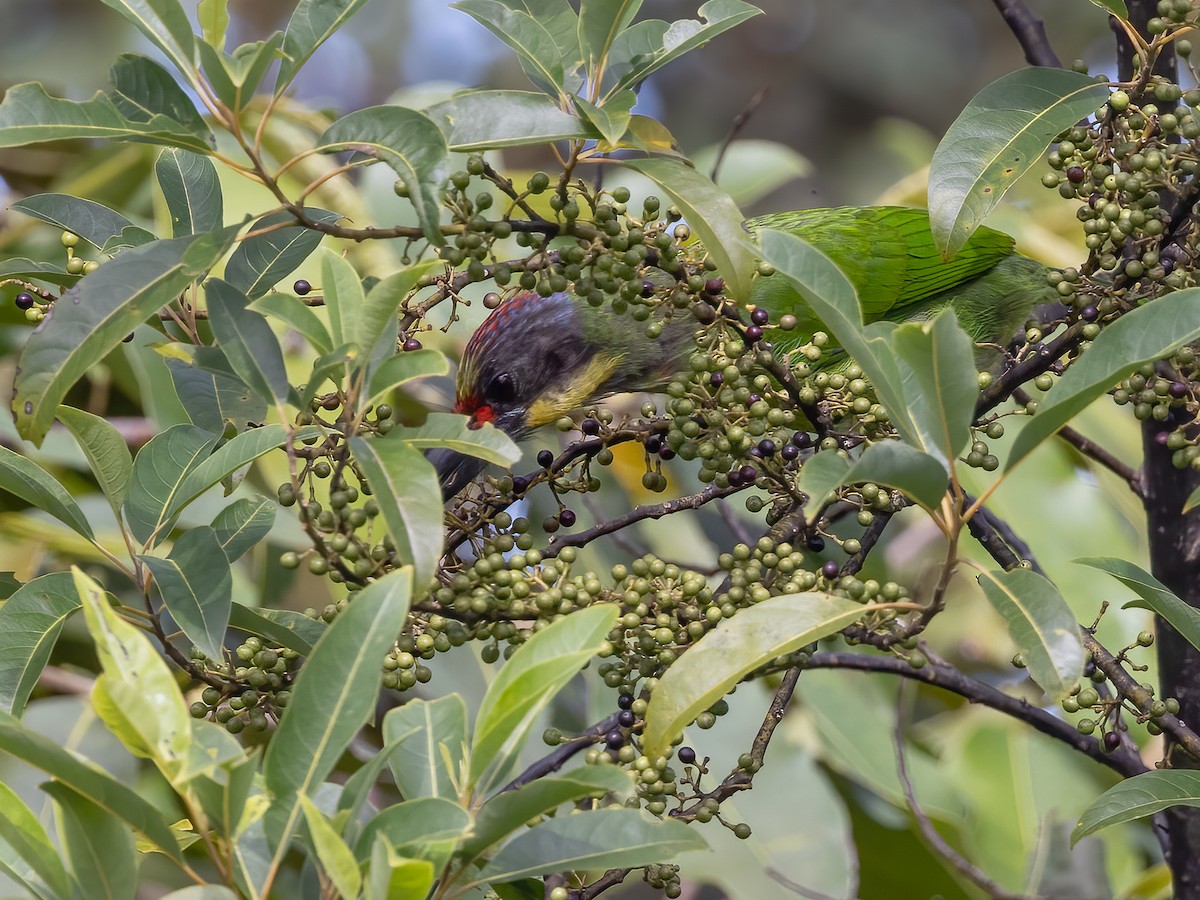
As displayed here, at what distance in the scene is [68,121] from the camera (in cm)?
116

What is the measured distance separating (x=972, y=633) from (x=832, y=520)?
208 centimetres

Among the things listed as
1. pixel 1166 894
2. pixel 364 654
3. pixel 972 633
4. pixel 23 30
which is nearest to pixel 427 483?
pixel 364 654

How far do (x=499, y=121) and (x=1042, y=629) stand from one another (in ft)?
2.35

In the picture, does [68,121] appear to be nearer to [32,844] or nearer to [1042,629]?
[32,844]

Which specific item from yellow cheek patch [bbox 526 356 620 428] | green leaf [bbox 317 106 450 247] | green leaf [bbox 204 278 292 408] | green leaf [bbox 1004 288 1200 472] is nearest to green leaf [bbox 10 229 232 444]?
green leaf [bbox 204 278 292 408]

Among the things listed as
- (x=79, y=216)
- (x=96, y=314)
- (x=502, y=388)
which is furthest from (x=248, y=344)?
(x=502, y=388)

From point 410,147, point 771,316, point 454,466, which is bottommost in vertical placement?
point 410,147

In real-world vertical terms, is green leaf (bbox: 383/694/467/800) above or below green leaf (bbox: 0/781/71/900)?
above

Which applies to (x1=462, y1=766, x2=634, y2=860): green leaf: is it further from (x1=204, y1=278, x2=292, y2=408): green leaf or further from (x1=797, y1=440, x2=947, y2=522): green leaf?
(x1=204, y1=278, x2=292, y2=408): green leaf

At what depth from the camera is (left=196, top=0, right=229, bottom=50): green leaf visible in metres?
1.23

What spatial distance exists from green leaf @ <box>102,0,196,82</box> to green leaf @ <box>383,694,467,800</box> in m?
0.66

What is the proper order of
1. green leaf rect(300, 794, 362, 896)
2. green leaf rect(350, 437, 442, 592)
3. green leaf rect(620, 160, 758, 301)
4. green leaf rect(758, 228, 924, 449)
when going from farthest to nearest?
green leaf rect(620, 160, 758, 301)
green leaf rect(758, 228, 924, 449)
green leaf rect(350, 437, 442, 592)
green leaf rect(300, 794, 362, 896)

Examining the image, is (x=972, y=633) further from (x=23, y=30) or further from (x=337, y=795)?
(x=23, y=30)

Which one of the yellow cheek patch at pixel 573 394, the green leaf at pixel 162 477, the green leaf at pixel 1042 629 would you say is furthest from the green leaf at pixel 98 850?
the yellow cheek patch at pixel 573 394
